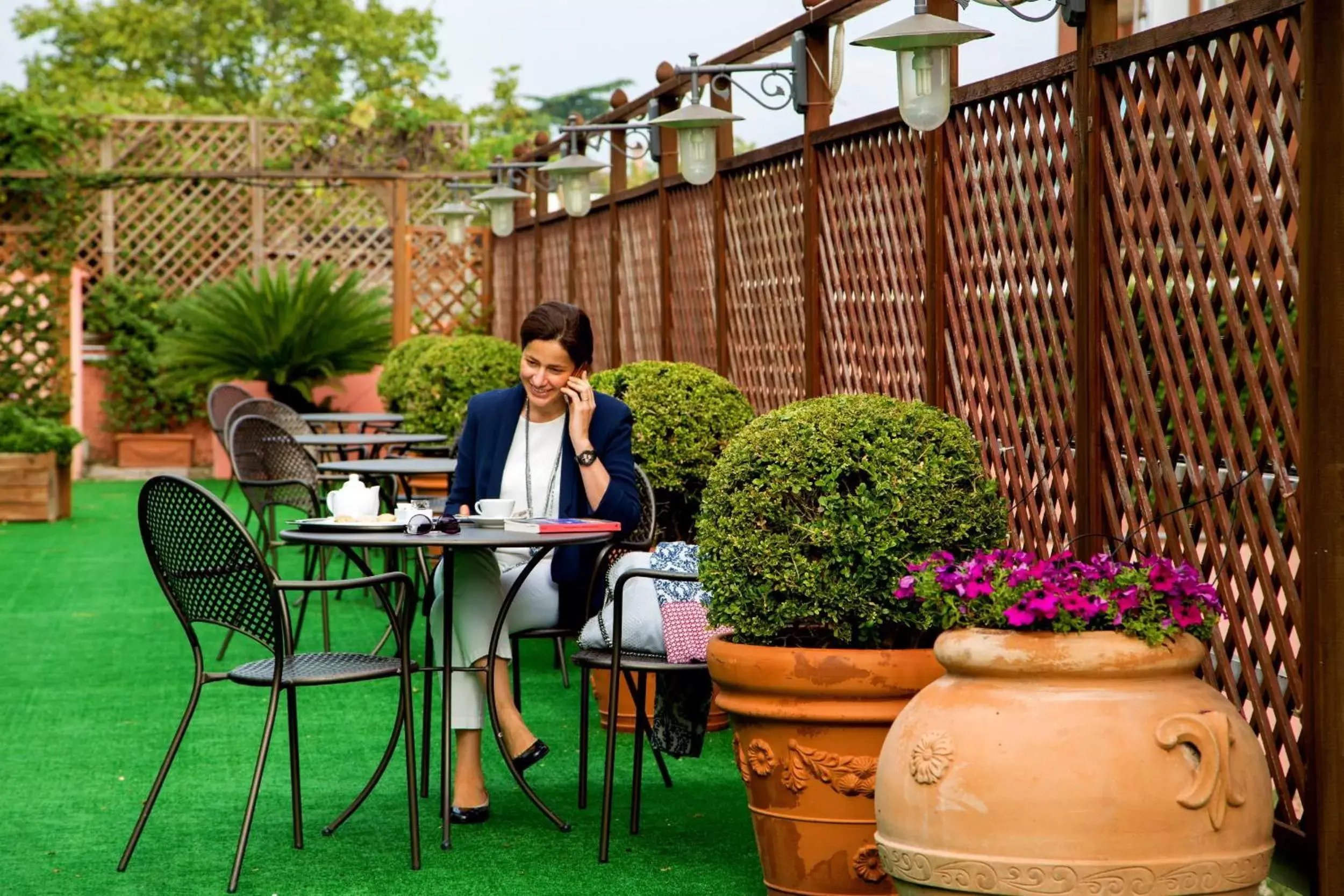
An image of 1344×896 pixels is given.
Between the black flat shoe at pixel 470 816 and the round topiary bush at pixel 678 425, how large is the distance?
1.73m

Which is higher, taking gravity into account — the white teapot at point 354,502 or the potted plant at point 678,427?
the potted plant at point 678,427

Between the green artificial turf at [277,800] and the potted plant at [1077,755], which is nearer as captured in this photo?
the potted plant at [1077,755]

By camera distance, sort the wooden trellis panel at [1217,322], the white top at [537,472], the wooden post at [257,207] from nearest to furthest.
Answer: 1. the wooden trellis panel at [1217,322]
2. the white top at [537,472]
3. the wooden post at [257,207]

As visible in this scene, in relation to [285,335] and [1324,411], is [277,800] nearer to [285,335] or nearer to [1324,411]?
[1324,411]

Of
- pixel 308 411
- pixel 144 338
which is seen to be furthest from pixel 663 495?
pixel 144 338

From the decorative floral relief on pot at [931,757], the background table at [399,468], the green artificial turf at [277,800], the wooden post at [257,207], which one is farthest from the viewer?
the wooden post at [257,207]

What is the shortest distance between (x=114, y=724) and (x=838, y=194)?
2.70 m

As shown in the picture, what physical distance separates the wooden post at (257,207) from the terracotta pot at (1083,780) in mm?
13218

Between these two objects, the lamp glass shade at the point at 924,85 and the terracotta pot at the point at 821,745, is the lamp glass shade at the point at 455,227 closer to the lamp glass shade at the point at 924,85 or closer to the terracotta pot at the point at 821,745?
the lamp glass shade at the point at 924,85

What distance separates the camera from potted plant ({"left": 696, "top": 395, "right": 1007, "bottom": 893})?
3.19 m

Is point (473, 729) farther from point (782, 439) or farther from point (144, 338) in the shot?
point (144, 338)

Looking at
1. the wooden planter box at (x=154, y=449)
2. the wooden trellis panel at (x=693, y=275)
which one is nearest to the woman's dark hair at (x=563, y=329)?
the wooden trellis panel at (x=693, y=275)

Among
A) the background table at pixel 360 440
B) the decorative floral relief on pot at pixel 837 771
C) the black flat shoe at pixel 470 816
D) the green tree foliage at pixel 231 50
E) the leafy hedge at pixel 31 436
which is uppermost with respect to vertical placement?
the green tree foliage at pixel 231 50

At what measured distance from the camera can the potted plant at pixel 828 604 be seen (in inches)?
126
